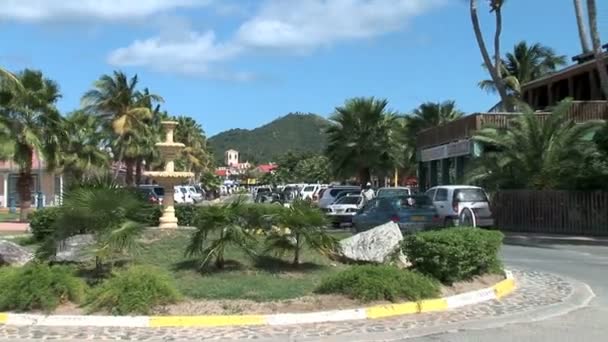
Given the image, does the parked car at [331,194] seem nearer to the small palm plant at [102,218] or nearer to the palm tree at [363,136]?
the palm tree at [363,136]

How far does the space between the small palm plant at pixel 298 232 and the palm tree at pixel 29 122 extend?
913 inches

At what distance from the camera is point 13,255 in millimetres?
13062

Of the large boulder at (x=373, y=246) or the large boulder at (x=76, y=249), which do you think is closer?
the large boulder at (x=76, y=249)

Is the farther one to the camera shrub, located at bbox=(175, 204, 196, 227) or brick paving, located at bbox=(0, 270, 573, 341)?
shrub, located at bbox=(175, 204, 196, 227)

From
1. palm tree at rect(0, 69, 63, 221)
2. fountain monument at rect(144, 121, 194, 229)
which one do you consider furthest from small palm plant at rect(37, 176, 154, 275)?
palm tree at rect(0, 69, 63, 221)

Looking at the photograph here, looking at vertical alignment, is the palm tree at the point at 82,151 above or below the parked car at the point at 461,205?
above

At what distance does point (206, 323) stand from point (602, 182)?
2074 centimetres

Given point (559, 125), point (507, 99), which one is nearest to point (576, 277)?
point (559, 125)

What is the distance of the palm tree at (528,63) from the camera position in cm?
5262

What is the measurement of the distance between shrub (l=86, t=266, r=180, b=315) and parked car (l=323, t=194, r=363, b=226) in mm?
19472

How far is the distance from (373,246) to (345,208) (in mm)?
17539

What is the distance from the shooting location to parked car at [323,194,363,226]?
3025cm

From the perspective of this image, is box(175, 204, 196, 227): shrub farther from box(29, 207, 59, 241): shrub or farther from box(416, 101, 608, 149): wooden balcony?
box(416, 101, 608, 149): wooden balcony

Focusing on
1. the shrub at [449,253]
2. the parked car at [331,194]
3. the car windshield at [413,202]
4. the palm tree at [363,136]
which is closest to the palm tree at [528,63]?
the palm tree at [363,136]
